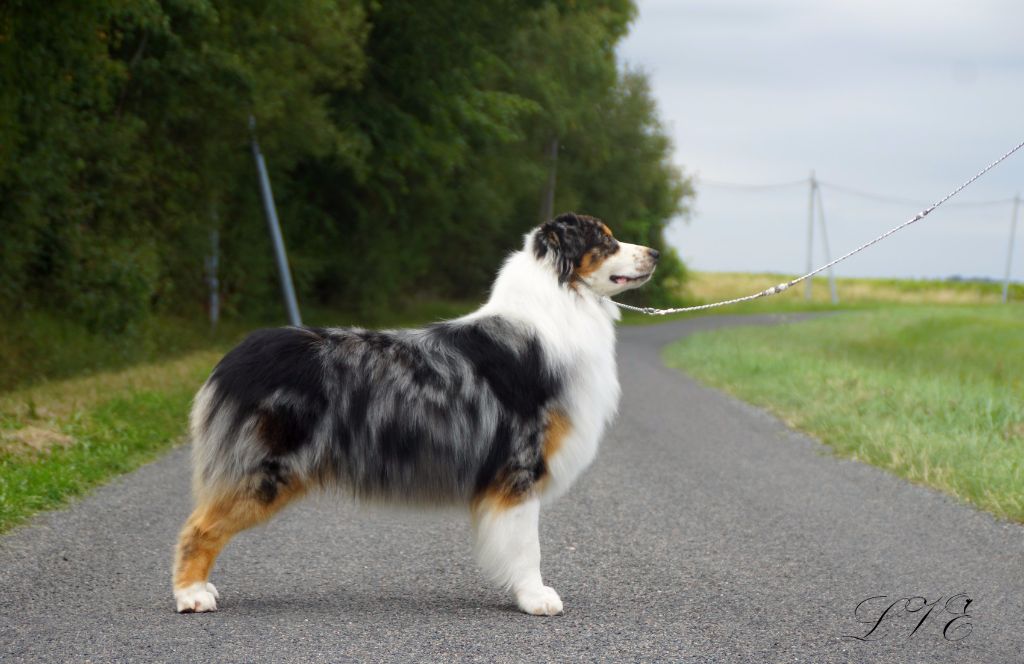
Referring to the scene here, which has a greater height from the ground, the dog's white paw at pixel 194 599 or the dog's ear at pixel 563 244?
the dog's ear at pixel 563 244

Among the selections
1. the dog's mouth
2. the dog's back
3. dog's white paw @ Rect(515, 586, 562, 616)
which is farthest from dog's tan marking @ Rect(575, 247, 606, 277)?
dog's white paw @ Rect(515, 586, 562, 616)

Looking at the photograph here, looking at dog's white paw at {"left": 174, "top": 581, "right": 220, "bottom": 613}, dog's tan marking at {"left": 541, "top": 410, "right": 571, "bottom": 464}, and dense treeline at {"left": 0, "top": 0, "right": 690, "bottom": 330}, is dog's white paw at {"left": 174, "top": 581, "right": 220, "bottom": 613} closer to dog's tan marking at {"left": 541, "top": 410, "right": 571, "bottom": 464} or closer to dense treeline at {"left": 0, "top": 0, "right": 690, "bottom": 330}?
dog's tan marking at {"left": 541, "top": 410, "right": 571, "bottom": 464}

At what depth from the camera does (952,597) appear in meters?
5.77

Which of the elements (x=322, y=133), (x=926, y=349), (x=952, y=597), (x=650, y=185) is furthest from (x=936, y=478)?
(x=650, y=185)

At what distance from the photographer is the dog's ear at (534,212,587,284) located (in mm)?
5902

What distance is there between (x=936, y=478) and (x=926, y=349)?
17.8 m

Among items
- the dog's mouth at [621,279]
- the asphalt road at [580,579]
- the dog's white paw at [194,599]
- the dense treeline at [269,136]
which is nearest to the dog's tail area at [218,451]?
the dog's white paw at [194,599]

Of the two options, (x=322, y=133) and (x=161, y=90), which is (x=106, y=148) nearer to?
(x=161, y=90)

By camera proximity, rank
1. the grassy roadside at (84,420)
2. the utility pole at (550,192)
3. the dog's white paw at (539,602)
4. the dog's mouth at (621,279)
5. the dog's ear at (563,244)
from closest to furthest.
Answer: the dog's white paw at (539,602) < the dog's ear at (563,244) < the dog's mouth at (621,279) < the grassy roadside at (84,420) < the utility pole at (550,192)

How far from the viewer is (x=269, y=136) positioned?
21984mm

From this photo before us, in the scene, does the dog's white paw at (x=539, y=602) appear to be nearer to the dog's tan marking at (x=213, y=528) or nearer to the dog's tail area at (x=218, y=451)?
the dog's tan marking at (x=213, y=528)

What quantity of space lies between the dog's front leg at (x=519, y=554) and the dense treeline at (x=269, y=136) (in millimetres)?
10404

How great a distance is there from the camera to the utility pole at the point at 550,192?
1602 inches

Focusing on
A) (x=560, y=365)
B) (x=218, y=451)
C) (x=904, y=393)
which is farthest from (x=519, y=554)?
(x=904, y=393)
